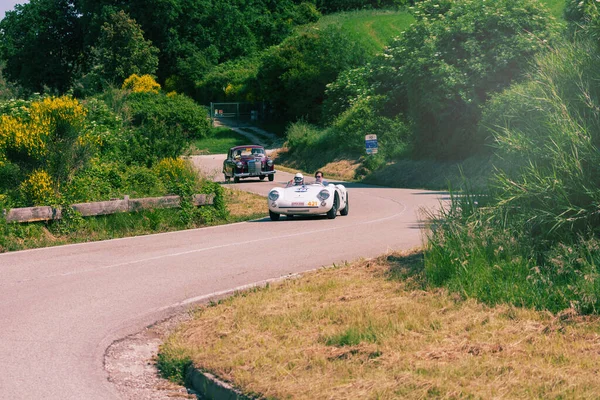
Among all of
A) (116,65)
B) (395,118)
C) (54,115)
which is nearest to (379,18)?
(116,65)

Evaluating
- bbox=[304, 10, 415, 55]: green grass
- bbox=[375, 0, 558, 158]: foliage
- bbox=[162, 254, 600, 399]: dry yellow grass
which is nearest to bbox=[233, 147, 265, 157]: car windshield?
bbox=[375, 0, 558, 158]: foliage

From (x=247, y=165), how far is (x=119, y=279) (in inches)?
1148

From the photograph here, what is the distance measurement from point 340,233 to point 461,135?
20.6 m

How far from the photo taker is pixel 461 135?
3616 centimetres

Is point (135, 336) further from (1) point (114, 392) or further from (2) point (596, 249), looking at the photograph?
(2) point (596, 249)

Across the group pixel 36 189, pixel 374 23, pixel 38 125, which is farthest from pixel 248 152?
pixel 374 23

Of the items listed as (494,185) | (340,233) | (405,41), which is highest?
(405,41)

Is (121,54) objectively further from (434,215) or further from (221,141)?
(434,215)

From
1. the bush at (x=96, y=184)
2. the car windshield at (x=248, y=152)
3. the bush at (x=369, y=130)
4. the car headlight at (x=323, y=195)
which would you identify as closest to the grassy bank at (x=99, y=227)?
the bush at (x=96, y=184)

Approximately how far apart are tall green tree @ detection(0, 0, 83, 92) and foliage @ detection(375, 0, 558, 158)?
2362 inches

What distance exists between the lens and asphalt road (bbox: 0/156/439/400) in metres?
7.18

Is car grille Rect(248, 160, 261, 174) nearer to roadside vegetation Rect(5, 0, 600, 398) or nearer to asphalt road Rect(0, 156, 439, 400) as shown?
roadside vegetation Rect(5, 0, 600, 398)

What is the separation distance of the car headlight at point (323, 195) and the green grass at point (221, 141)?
42.8 metres

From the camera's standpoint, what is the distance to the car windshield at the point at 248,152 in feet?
135
